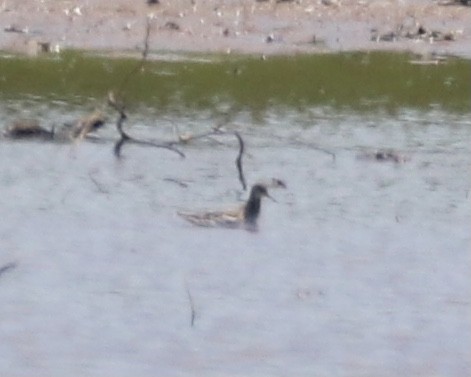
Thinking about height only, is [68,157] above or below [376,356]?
below

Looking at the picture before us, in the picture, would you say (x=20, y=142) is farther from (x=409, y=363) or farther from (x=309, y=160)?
(x=409, y=363)

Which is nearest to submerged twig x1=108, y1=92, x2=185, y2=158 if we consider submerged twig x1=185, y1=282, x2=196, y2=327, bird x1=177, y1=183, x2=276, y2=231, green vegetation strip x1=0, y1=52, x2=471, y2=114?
bird x1=177, y1=183, x2=276, y2=231

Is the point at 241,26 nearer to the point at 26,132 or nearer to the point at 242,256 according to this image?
the point at 26,132

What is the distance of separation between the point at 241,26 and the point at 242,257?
9.20 m

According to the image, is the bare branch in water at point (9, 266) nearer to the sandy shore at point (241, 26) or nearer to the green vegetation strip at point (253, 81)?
the green vegetation strip at point (253, 81)

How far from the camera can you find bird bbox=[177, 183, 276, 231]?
459 inches

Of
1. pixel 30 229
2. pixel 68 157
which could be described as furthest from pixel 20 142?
pixel 30 229

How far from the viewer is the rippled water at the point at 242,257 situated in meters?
8.91

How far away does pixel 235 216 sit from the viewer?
1170 centimetres

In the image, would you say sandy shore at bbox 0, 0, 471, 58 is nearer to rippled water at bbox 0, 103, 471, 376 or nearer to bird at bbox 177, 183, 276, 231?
rippled water at bbox 0, 103, 471, 376

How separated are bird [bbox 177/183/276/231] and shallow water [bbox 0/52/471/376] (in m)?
0.08

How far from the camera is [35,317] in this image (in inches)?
369

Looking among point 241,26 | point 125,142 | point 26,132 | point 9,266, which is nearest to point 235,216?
point 9,266

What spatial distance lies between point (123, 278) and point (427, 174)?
3837 millimetres
